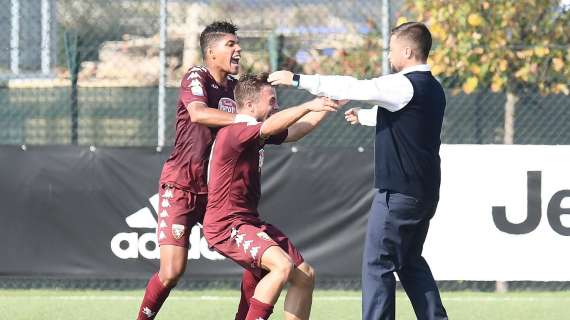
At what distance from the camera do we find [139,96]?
35.1 ft

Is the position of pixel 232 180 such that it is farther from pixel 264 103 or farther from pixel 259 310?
pixel 259 310

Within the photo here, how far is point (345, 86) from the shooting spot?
6.46 meters

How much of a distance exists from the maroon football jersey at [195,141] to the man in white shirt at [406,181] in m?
1.14

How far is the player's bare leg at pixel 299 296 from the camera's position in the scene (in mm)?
6730

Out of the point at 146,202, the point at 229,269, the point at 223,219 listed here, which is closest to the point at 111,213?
the point at 146,202

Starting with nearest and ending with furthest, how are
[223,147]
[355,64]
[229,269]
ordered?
[223,147], [229,269], [355,64]

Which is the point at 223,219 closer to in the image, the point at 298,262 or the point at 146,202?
the point at 298,262

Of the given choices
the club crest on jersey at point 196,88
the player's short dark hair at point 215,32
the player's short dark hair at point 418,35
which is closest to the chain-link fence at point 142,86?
the player's short dark hair at point 215,32

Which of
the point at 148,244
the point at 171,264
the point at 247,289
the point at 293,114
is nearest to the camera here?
the point at 293,114

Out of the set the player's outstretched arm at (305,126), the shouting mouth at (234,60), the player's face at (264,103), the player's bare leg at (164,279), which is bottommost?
the player's bare leg at (164,279)

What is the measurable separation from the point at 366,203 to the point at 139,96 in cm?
229

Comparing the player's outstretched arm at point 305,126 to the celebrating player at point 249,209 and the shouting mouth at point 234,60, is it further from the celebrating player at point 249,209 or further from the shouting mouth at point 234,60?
the shouting mouth at point 234,60

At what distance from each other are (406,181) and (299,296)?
2.96 feet

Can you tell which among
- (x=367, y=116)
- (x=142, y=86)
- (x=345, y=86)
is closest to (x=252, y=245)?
(x=345, y=86)
